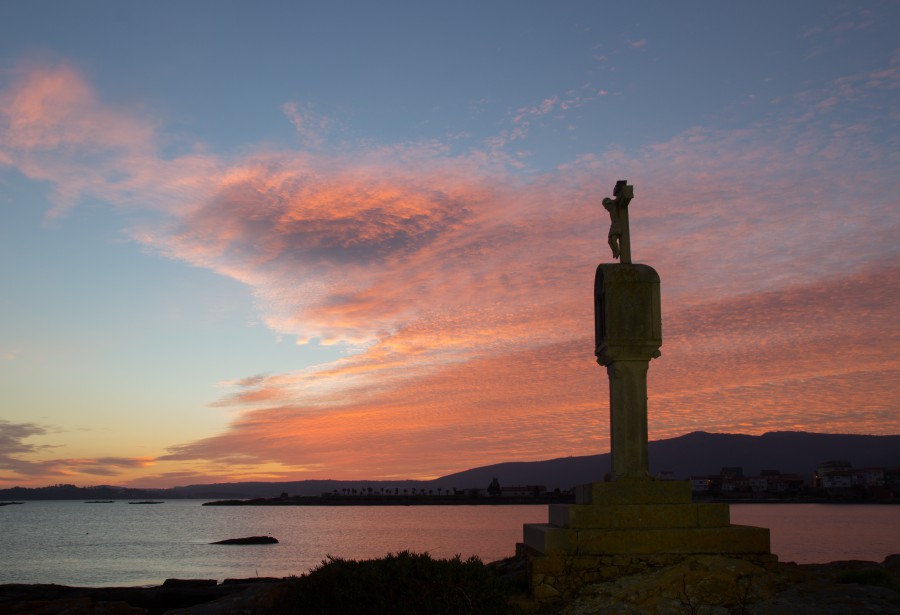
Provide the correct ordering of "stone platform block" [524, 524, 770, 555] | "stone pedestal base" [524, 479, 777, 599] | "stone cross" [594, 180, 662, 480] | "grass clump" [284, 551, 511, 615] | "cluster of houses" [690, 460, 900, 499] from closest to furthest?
"grass clump" [284, 551, 511, 615] < "stone pedestal base" [524, 479, 777, 599] < "stone platform block" [524, 524, 770, 555] < "stone cross" [594, 180, 662, 480] < "cluster of houses" [690, 460, 900, 499]

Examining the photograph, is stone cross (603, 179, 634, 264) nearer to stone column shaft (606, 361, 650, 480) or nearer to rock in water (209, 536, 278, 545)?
stone column shaft (606, 361, 650, 480)

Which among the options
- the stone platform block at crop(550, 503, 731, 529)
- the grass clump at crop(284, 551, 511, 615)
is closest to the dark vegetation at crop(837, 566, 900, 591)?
the stone platform block at crop(550, 503, 731, 529)

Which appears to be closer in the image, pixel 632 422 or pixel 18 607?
pixel 632 422

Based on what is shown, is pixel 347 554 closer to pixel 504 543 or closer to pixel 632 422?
pixel 504 543

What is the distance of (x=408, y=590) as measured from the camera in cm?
891

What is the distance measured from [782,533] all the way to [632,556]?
64.3 metres

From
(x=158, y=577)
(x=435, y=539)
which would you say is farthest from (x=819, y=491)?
(x=158, y=577)

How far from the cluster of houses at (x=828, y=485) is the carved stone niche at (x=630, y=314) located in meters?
166

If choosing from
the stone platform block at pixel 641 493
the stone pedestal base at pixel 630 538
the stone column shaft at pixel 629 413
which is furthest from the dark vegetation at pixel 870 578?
the stone column shaft at pixel 629 413

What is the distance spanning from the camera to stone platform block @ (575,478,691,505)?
36.9 ft

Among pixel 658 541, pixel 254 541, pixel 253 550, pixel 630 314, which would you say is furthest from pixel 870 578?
pixel 254 541

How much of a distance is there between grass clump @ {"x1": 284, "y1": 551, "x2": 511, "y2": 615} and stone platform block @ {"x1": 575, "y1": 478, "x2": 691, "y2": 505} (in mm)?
2339

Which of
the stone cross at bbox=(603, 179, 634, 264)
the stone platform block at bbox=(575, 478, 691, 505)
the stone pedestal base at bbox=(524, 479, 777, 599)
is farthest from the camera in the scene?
the stone cross at bbox=(603, 179, 634, 264)

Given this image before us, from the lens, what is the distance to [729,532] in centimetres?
1061
